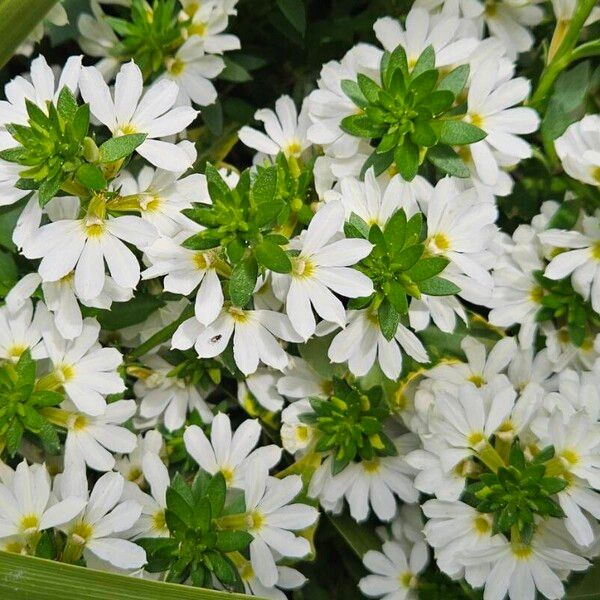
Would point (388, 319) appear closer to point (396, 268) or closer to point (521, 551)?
point (396, 268)

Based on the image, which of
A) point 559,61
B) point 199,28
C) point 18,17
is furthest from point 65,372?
point 559,61

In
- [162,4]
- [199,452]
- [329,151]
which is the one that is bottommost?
[199,452]

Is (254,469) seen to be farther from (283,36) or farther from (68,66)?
(283,36)

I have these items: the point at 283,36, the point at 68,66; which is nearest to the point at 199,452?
the point at 68,66

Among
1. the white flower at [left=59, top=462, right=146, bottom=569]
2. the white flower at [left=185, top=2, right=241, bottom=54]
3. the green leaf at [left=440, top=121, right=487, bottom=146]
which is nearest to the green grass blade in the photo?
the white flower at [left=59, top=462, right=146, bottom=569]

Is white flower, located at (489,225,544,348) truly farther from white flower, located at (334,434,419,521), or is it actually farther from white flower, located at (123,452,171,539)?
white flower, located at (123,452,171,539)

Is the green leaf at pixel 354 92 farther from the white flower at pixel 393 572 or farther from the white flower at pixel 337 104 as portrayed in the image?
the white flower at pixel 393 572
